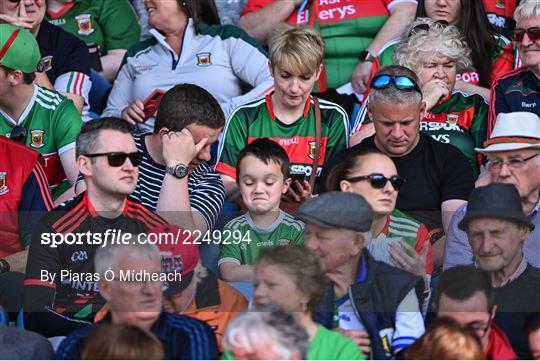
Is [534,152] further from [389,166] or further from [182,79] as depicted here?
[182,79]

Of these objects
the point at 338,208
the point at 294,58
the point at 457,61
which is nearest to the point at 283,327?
the point at 338,208

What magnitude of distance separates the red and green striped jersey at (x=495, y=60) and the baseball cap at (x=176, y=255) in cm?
214

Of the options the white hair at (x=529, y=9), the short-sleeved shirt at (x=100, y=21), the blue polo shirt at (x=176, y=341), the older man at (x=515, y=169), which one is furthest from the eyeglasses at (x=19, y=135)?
the white hair at (x=529, y=9)

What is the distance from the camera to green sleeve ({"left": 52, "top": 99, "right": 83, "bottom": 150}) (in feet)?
21.1

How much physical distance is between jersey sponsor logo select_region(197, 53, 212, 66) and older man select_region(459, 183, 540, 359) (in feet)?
7.42

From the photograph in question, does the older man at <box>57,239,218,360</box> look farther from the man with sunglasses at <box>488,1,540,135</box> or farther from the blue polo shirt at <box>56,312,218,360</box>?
the man with sunglasses at <box>488,1,540,135</box>

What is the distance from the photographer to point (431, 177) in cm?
598

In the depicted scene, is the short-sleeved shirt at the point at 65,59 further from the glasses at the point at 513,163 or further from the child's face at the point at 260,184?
the glasses at the point at 513,163

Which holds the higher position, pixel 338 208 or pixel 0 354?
pixel 338 208

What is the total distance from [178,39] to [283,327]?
10.4 feet

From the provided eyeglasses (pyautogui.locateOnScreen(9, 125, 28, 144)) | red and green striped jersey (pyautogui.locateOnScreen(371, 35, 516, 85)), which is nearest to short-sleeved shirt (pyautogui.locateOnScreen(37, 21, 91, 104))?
eyeglasses (pyautogui.locateOnScreen(9, 125, 28, 144))

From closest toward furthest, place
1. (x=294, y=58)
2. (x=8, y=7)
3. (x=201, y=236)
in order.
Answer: (x=201, y=236) < (x=294, y=58) < (x=8, y=7)

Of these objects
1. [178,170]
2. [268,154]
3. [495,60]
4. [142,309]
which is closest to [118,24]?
[178,170]

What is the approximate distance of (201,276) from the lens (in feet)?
17.2
